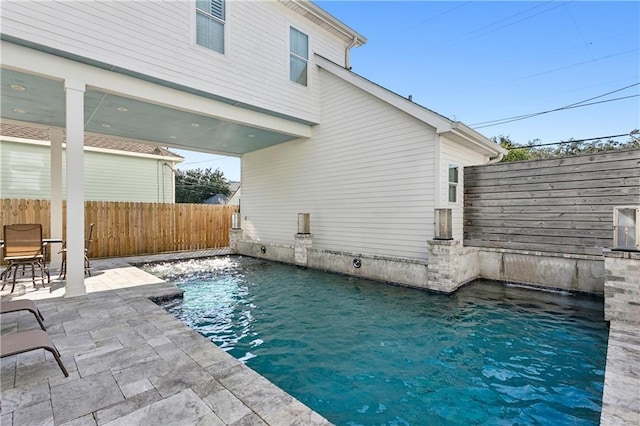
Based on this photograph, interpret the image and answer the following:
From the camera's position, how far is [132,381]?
269 centimetres

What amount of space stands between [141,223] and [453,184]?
10.7 metres

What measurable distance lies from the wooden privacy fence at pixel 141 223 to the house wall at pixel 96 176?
325 centimetres

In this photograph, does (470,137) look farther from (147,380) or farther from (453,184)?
(147,380)

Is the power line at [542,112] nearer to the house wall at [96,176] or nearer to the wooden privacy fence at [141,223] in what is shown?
the wooden privacy fence at [141,223]

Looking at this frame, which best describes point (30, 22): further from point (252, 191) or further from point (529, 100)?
point (529, 100)

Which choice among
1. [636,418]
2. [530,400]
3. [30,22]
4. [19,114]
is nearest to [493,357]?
[530,400]

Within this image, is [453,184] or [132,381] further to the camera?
[453,184]

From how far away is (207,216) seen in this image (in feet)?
43.7

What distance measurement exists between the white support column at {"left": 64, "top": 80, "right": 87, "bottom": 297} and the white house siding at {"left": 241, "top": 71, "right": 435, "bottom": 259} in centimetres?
581

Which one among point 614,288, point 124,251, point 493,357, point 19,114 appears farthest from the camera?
point 124,251

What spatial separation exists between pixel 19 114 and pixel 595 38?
18613 mm

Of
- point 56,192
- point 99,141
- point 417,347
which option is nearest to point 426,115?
point 417,347

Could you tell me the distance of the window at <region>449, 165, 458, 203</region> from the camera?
7203 mm

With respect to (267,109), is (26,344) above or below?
below
